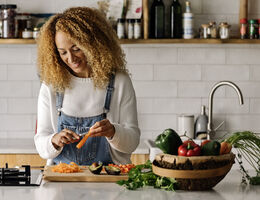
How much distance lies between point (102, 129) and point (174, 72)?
201 cm

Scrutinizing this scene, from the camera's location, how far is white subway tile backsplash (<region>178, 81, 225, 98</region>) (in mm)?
4477

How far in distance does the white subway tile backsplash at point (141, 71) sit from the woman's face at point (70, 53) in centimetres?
160

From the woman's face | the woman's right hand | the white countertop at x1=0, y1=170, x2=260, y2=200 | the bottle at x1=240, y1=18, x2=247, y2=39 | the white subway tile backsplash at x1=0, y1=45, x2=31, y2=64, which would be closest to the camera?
the white countertop at x1=0, y1=170, x2=260, y2=200

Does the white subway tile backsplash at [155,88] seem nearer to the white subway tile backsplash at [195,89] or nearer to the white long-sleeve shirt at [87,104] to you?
the white subway tile backsplash at [195,89]

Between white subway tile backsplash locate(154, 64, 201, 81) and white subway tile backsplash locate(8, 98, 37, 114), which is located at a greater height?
white subway tile backsplash locate(154, 64, 201, 81)

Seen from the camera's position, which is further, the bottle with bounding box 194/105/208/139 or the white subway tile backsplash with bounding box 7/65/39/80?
the white subway tile backsplash with bounding box 7/65/39/80

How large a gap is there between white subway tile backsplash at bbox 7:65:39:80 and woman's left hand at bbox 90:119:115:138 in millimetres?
1951

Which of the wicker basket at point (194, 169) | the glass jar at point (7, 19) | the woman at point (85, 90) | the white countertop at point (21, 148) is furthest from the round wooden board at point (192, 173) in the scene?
the glass jar at point (7, 19)

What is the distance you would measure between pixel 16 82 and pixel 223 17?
1.79 m

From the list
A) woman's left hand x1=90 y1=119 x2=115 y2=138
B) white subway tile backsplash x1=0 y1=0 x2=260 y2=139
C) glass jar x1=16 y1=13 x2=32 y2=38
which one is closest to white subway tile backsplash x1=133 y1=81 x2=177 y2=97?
white subway tile backsplash x1=0 y1=0 x2=260 y2=139

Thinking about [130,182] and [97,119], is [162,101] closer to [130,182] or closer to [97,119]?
[97,119]

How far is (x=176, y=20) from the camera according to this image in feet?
14.1

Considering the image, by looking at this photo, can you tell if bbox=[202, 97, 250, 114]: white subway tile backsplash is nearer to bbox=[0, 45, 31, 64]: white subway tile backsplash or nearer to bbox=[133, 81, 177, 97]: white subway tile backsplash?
bbox=[133, 81, 177, 97]: white subway tile backsplash

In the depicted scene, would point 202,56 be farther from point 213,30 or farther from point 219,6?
point 219,6
